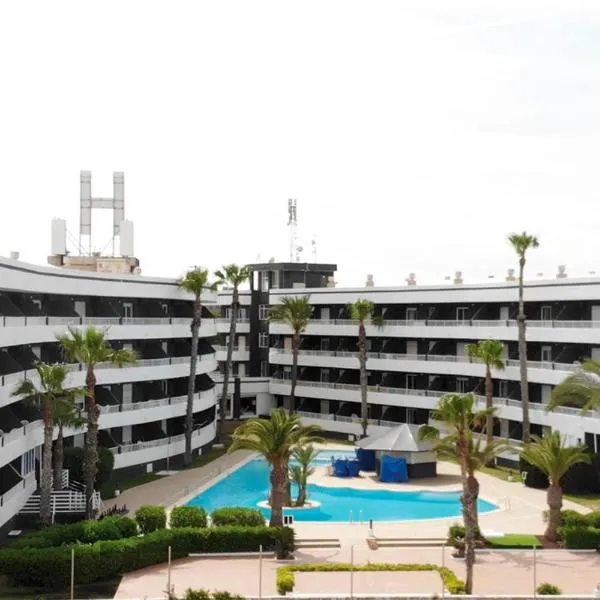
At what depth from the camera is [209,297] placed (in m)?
68.9

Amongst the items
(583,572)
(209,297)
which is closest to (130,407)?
(209,297)

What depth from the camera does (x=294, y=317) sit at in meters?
76.2

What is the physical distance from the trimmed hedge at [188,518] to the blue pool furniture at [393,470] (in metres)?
18.9

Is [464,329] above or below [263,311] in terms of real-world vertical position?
below

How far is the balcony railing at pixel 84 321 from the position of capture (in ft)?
157

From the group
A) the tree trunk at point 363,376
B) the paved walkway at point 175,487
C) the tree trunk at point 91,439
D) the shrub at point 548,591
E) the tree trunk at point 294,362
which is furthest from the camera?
→ the tree trunk at point 294,362

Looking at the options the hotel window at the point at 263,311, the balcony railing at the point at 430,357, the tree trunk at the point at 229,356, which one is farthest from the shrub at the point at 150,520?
the hotel window at the point at 263,311

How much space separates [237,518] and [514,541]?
38.8 ft

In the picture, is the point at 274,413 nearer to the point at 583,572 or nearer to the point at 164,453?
the point at 583,572

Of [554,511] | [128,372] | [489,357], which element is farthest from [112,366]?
[554,511]

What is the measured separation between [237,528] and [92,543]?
611 cm

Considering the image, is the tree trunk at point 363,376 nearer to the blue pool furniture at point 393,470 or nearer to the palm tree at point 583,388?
the blue pool furniture at point 393,470

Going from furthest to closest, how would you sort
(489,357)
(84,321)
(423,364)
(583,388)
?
(423,364) < (489,357) < (84,321) < (583,388)

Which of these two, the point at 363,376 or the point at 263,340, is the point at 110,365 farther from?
the point at 263,340
